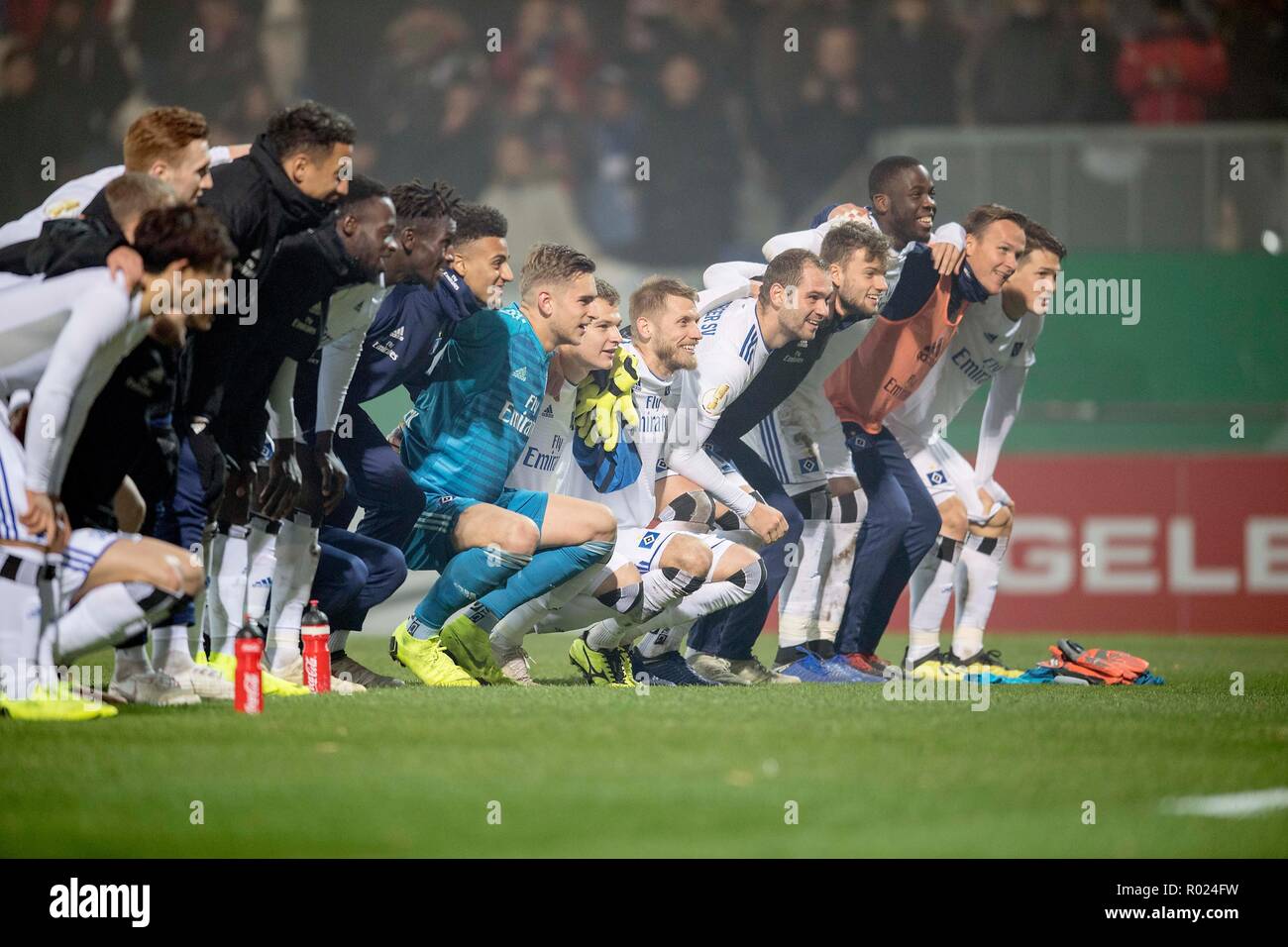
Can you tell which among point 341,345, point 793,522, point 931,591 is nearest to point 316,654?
point 341,345

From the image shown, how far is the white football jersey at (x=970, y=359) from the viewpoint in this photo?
9.36 m

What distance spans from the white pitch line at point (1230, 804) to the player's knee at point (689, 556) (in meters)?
3.34

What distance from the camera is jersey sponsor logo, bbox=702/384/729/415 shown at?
27.0 feet

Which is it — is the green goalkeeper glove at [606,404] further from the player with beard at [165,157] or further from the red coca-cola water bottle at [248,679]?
the red coca-cola water bottle at [248,679]

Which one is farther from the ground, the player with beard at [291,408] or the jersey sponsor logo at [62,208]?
the jersey sponsor logo at [62,208]

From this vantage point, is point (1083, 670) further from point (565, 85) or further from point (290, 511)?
point (565, 85)

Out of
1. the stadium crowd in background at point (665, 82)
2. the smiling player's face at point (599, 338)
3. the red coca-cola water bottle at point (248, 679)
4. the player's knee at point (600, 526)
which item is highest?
the stadium crowd in background at point (665, 82)

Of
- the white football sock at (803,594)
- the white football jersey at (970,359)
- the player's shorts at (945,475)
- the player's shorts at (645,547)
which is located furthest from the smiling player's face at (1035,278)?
the player's shorts at (645,547)

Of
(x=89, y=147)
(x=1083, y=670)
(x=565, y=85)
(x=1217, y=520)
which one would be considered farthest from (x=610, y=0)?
(x=1083, y=670)

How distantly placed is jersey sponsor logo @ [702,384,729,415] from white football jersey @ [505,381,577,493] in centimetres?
61

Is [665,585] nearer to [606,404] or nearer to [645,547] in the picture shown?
[645,547]

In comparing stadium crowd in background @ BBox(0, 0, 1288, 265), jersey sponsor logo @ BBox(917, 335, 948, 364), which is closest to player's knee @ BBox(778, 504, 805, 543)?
jersey sponsor logo @ BBox(917, 335, 948, 364)

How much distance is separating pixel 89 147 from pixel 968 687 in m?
8.85

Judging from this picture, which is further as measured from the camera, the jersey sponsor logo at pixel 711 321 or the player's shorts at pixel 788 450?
the player's shorts at pixel 788 450
